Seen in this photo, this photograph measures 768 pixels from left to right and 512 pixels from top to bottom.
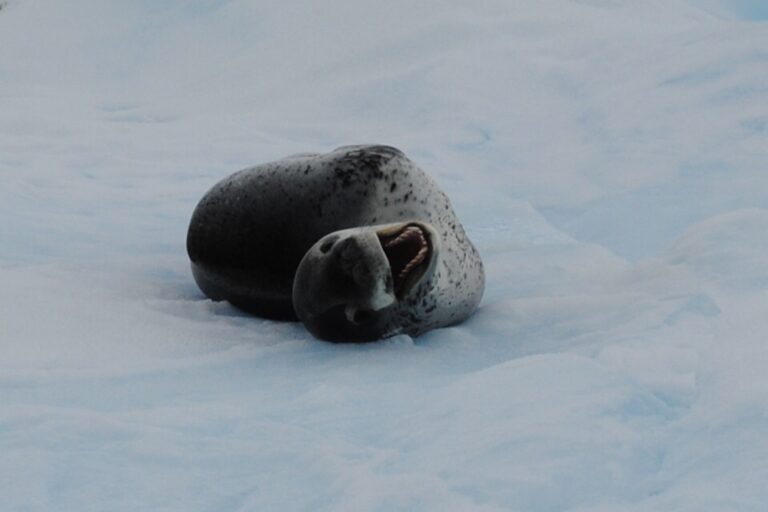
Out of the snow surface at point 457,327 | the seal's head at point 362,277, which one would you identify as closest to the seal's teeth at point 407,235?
the seal's head at point 362,277

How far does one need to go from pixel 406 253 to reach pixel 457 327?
0.35m

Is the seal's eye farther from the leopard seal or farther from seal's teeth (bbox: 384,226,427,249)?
seal's teeth (bbox: 384,226,427,249)

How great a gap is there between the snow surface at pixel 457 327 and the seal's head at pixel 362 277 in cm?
9

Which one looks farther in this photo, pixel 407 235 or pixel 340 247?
pixel 407 235

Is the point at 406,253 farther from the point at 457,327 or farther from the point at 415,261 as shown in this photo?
the point at 457,327

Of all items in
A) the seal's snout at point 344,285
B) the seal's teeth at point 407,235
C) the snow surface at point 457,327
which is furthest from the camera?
the seal's teeth at point 407,235

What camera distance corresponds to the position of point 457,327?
139 inches

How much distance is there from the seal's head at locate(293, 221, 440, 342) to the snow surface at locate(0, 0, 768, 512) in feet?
0.29

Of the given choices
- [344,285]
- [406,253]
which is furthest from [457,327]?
[344,285]

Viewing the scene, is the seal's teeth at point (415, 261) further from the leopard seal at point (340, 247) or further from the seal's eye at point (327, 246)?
the seal's eye at point (327, 246)

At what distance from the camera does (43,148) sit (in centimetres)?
728

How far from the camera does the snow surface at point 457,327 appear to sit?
223 centimetres

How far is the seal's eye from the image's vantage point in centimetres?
320

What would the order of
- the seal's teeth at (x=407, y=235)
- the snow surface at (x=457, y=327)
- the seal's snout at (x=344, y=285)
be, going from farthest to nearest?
1. the seal's teeth at (x=407, y=235)
2. the seal's snout at (x=344, y=285)
3. the snow surface at (x=457, y=327)
